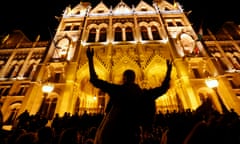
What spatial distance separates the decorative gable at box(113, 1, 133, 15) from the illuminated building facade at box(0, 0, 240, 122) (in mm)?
149

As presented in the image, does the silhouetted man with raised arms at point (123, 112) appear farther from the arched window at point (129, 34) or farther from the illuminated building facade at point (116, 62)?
the arched window at point (129, 34)

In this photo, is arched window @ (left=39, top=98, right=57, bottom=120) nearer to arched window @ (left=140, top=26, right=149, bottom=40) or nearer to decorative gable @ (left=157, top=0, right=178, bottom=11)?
arched window @ (left=140, top=26, right=149, bottom=40)

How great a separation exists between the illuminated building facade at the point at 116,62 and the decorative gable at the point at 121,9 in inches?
5.9

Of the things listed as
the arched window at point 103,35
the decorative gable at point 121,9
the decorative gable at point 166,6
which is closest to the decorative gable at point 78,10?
the decorative gable at point 121,9

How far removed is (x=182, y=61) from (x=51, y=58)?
13.1 meters

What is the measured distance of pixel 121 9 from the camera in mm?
27500

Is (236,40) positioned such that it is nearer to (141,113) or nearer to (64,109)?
(64,109)

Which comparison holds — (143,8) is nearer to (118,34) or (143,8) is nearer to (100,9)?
(100,9)

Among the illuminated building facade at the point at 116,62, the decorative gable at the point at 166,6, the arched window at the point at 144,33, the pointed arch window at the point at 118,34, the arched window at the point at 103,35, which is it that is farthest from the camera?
the decorative gable at the point at 166,6

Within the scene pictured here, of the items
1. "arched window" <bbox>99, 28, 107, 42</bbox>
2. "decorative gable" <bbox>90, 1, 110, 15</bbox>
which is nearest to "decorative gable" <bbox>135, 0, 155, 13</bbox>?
"decorative gable" <bbox>90, 1, 110, 15</bbox>

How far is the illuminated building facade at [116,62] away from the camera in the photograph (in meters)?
16.9

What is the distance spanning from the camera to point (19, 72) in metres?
21.8

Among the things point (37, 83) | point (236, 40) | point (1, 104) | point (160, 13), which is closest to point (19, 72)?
point (1, 104)

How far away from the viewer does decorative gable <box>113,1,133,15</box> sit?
26.8 meters
